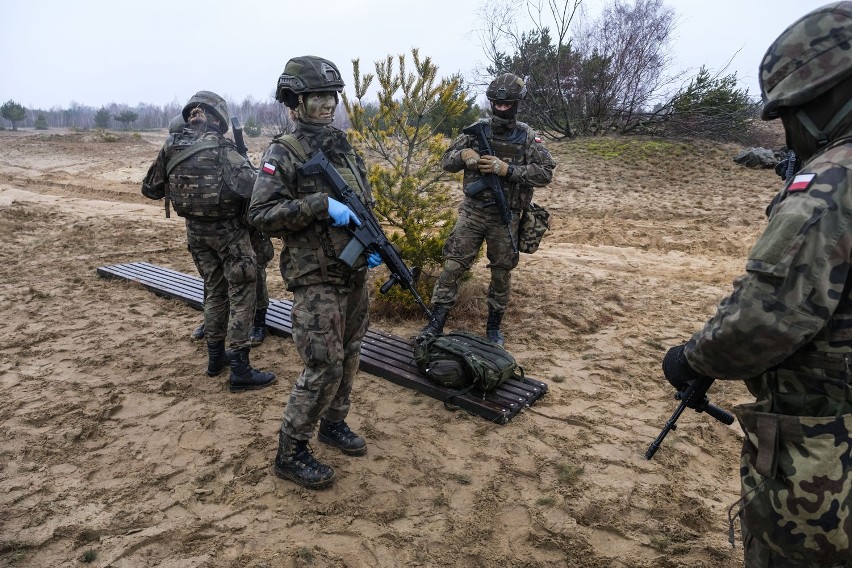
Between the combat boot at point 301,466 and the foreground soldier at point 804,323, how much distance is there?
2.14 m

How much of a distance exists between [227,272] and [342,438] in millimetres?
1648

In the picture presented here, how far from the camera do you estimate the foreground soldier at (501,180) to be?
14.8ft

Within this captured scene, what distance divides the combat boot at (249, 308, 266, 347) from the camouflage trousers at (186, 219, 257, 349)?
72 cm

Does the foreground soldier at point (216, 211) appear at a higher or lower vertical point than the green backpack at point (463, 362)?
higher

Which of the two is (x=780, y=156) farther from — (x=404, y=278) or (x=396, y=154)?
(x=404, y=278)

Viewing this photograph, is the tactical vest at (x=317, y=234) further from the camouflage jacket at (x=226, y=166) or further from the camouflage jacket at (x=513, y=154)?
the camouflage jacket at (x=513, y=154)

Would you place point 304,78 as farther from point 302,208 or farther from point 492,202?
point 492,202

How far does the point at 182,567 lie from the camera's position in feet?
8.11

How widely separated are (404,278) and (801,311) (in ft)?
7.14

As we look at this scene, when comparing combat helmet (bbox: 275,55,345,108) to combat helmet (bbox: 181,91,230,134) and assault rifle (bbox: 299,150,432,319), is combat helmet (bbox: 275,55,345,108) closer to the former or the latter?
assault rifle (bbox: 299,150,432,319)

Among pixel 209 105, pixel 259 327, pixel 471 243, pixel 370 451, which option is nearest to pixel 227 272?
pixel 259 327

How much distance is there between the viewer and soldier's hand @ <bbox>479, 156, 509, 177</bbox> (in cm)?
446

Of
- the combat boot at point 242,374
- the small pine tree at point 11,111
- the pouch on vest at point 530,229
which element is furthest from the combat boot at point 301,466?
the small pine tree at point 11,111

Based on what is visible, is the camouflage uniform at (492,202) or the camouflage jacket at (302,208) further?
the camouflage uniform at (492,202)
